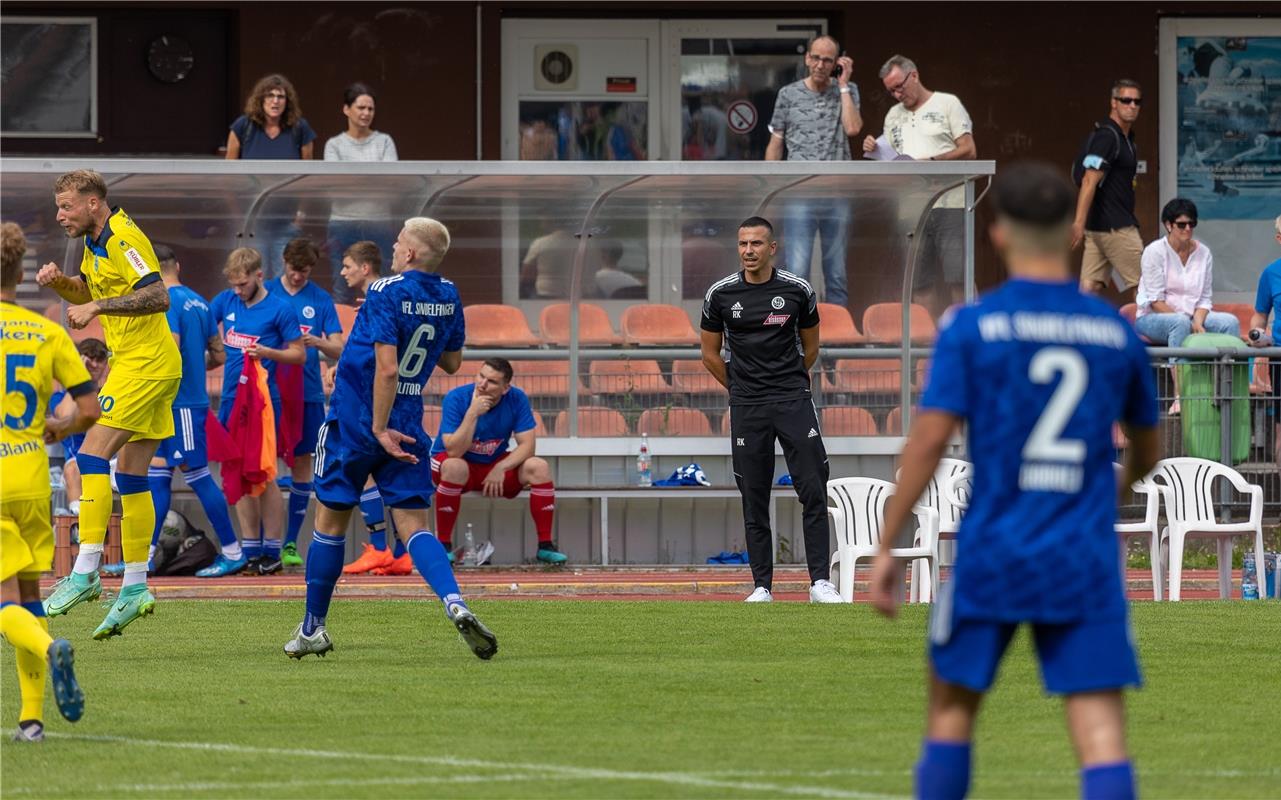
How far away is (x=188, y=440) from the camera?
13898 mm

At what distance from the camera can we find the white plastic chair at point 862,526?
42.9 ft

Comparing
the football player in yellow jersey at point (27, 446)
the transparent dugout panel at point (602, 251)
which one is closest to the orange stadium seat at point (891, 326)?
the transparent dugout panel at point (602, 251)

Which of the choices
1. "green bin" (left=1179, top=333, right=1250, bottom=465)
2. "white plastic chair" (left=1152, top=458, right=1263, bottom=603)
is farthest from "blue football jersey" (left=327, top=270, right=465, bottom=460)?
"green bin" (left=1179, top=333, right=1250, bottom=465)

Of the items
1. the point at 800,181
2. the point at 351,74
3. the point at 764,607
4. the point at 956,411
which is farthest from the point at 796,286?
the point at 351,74

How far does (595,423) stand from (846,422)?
1998 millimetres

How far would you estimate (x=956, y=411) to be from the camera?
4.97 metres

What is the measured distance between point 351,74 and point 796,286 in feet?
31.0

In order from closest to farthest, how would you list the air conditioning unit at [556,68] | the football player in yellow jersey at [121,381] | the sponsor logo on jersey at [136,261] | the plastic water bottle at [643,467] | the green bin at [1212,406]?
the football player in yellow jersey at [121,381], the sponsor logo on jersey at [136,261], the green bin at [1212,406], the plastic water bottle at [643,467], the air conditioning unit at [556,68]

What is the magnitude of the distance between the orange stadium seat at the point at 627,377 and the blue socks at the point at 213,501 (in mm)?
3265

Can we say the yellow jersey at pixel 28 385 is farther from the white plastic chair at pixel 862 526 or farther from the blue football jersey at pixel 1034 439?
the white plastic chair at pixel 862 526

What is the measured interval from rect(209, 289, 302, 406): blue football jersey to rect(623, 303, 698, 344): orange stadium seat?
282 centimetres

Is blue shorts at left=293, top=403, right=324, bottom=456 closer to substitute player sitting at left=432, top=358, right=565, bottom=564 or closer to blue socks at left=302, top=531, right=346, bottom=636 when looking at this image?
substitute player sitting at left=432, top=358, right=565, bottom=564

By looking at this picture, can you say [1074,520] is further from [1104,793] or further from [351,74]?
[351,74]

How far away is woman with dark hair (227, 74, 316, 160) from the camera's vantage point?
16.5 metres
